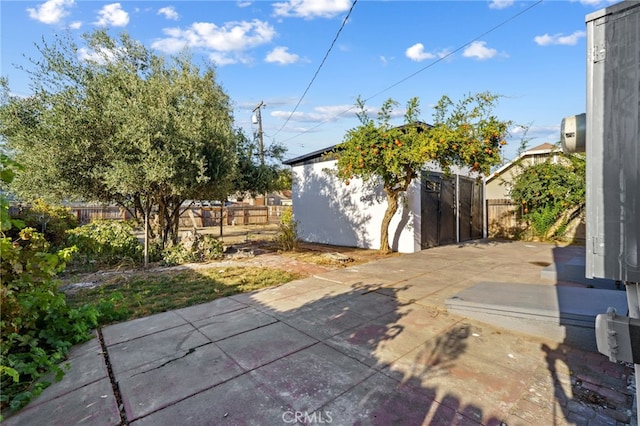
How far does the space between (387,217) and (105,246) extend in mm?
6873

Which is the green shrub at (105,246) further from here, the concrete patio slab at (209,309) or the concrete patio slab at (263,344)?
the concrete patio slab at (263,344)

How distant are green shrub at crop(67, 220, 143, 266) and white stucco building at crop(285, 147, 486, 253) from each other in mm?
5291

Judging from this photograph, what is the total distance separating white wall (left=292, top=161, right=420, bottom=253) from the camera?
29.0 ft

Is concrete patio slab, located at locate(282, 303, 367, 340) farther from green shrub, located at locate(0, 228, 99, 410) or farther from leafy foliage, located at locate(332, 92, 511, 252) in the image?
leafy foliage, located at locate(332, 92, 511, 252)

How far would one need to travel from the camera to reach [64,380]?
2.34 metres

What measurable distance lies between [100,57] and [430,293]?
7.94 m

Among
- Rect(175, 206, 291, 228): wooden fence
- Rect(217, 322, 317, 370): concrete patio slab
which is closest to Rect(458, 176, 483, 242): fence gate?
Rect(217, 322, 317, 370): concrete patio slab

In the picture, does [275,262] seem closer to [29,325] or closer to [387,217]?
[387,217]

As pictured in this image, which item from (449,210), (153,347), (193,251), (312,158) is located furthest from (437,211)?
(153,347)

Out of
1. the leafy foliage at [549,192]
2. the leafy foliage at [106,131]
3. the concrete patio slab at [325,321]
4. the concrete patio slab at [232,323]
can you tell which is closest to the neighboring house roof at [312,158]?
the leafy foliage at [106,131]

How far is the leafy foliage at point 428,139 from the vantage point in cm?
634

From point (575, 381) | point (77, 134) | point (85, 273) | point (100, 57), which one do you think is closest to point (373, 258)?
point (575, 381)

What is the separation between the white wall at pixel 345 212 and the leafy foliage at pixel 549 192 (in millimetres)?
5108

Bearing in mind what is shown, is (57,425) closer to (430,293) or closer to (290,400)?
(290,400)
